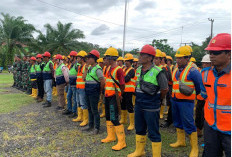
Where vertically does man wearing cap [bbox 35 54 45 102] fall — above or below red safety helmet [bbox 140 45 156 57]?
below

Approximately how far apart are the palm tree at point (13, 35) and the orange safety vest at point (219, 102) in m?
25.9

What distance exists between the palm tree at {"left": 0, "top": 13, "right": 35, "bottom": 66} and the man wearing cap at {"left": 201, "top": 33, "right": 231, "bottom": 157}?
2582 centimetres

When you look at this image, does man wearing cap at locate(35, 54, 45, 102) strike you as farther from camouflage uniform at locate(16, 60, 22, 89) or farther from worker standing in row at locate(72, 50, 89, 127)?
camouflage uniform at locate(16, 60, 22, 89)

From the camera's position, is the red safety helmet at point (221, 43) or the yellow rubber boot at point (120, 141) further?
the yellow rubber boot at point (120, 141)

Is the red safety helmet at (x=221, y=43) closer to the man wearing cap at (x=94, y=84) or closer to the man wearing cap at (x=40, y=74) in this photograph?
the man wearing cap at (x=94, y=84)

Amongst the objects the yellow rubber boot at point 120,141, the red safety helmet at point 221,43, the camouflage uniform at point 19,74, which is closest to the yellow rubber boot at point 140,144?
the yellow rubber boot at point 120,141

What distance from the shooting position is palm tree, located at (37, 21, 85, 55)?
2198 cm

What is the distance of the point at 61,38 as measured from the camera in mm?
22266

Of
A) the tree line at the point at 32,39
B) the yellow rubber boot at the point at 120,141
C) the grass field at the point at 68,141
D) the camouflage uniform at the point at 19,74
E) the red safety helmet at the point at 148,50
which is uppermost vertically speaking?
the tree line at the point at 32,39

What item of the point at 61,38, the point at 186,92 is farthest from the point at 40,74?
the point at 61,38

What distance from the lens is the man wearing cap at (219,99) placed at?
83.0 inches

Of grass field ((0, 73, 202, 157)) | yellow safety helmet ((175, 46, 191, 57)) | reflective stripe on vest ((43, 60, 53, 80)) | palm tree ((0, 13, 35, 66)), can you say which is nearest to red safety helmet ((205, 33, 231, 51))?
yellow safety helmet ((175, 46, 191, 57))

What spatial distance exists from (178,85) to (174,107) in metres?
0.48

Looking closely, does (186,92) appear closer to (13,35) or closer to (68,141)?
(68,141)
